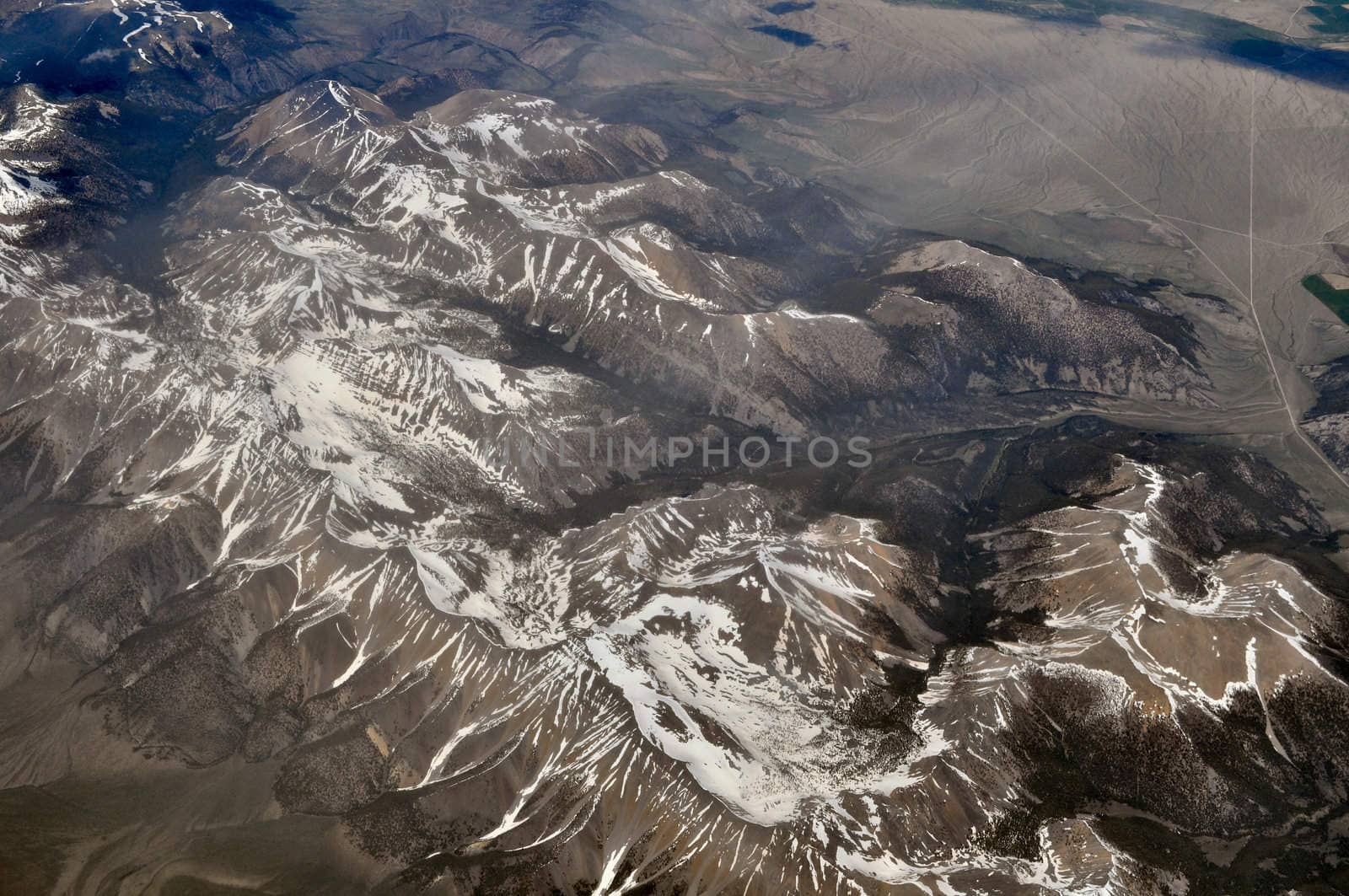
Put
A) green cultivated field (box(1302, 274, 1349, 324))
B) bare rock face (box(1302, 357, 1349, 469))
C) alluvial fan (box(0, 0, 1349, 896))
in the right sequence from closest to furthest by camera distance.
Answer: alluvial fan (box(0, 0, 1349, 896)) < bare rock face (box(1302, 357, 1349, 469)) < green cultivated field (box(1302, 274, 1349, 324))

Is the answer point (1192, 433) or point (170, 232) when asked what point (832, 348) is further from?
point (170, 232)

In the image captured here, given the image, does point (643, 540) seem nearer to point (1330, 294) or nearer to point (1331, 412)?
point (1331, 412)

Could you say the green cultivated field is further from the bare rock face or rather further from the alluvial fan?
the bare rock face

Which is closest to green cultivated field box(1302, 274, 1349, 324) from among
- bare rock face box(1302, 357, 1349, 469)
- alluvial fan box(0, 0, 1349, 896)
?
alluvial fan box(0, 0, 1349, 896)

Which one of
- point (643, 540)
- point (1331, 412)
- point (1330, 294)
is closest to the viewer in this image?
point (643, 540)

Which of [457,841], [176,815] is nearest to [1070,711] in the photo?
[457,841]

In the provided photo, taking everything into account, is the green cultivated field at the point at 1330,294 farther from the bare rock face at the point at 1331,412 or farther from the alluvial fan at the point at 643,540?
the bare rock face at the point at 1331,412

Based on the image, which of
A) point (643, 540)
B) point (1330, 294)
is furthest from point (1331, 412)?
point (643, 540)

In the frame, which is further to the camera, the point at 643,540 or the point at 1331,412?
the point at 1331,412
